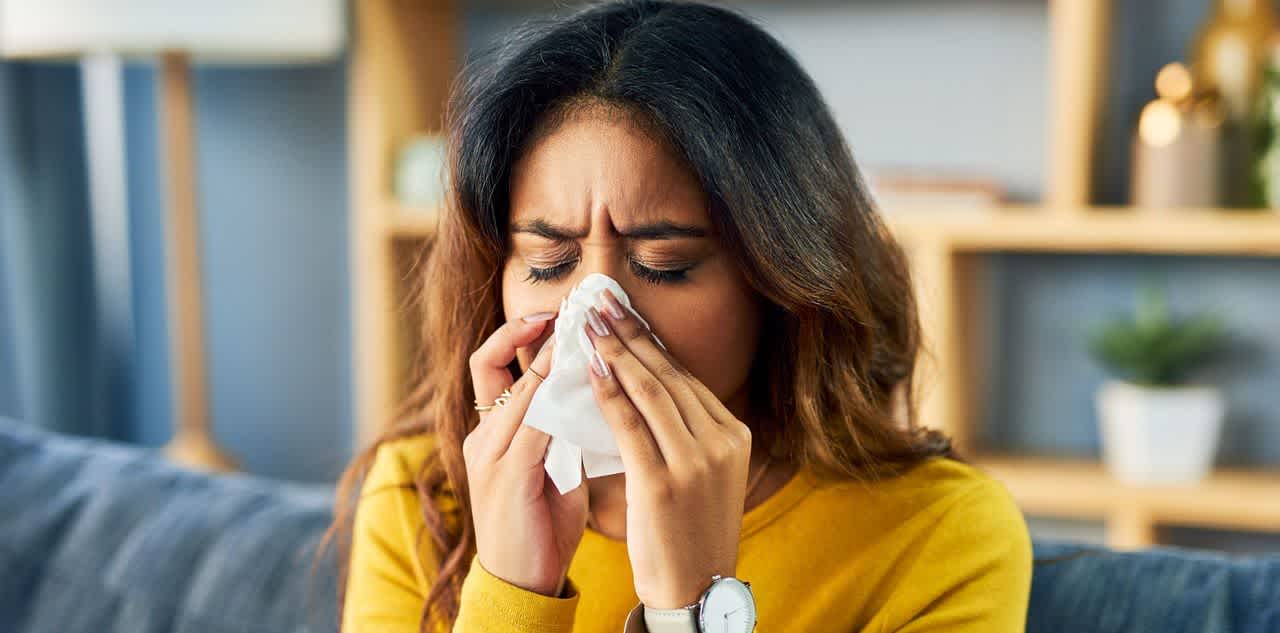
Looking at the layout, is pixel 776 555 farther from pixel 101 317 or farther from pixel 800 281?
pixel 101 317

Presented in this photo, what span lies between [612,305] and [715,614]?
0.25 metres

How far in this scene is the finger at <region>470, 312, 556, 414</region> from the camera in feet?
3.48

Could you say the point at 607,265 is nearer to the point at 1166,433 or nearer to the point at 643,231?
the point at 643,231

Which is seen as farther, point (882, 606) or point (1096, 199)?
point (1096, 199)

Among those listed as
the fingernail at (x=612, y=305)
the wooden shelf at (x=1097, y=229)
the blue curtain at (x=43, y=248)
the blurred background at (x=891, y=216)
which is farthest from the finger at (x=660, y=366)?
the blue curtain at (x=43, y=248)

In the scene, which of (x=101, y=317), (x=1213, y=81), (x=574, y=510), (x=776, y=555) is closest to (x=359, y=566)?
(x=574, y=510)

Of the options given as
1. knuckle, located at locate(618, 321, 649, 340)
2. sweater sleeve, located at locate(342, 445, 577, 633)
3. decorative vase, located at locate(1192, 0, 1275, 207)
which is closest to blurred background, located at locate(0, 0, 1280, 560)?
decorative vase, located at locate(1192, 0, 1275, 207)

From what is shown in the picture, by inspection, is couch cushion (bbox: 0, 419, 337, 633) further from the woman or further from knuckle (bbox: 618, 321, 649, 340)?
knuckle (bbox: 618, 321, 649, 340)

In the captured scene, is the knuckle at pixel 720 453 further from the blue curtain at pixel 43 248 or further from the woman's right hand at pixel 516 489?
the blue curtain at pixel 43 248

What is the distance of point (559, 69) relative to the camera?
1.09 m

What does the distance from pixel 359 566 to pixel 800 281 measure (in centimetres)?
50

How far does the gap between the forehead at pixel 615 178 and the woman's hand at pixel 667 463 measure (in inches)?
3.0

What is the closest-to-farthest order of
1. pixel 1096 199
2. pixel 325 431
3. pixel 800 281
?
pixel 800 281, pixel 1096 199, pixel 325 431

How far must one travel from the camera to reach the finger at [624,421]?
100 cm
